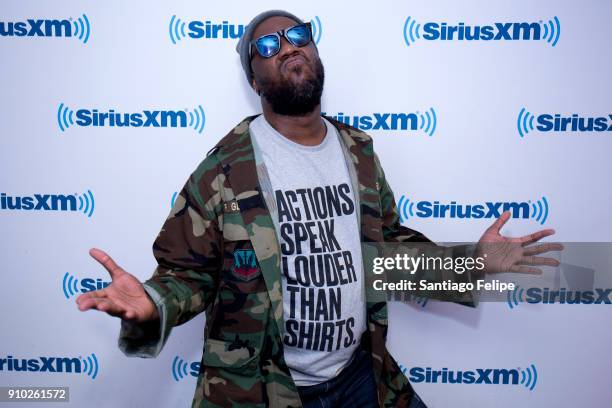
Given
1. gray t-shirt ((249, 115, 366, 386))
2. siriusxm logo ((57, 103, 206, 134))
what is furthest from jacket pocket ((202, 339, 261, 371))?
siriusxm logo ((57, 103, 206, 134))

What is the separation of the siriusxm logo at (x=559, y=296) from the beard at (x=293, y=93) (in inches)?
47.8

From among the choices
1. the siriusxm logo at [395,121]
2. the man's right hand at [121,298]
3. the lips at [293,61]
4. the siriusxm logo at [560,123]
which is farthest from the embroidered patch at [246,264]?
the siriusxm logo at [560,123]

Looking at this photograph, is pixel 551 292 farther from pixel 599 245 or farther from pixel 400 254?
pixel 400 254

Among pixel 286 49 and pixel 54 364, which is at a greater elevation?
pixel 286 49

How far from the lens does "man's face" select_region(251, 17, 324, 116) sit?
4.86 ft

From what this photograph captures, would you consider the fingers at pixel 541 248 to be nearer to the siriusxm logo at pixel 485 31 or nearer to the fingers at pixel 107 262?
the siriusxm logo at pixel 485 31

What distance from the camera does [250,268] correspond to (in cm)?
139

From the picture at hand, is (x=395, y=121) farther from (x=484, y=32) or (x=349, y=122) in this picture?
(x=484, y=32)

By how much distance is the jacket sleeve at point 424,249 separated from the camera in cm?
158

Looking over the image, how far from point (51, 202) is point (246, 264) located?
40.3 inches

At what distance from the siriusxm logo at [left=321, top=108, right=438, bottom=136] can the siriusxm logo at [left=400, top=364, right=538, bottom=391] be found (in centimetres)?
103

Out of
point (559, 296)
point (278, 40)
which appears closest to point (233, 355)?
point (278, 40)

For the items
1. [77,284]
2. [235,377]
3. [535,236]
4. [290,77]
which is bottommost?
[235,377]

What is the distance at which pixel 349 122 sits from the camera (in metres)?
1.86
